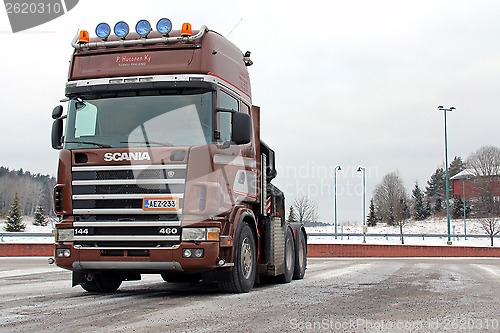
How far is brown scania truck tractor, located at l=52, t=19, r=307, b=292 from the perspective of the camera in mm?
8719

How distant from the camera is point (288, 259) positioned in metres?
12.9

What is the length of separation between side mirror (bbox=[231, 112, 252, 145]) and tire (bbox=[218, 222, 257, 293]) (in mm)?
1401

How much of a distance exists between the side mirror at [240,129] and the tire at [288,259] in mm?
4074

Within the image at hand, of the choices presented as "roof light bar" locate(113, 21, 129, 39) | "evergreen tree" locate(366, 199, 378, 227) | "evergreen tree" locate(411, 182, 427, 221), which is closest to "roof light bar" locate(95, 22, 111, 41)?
"roof light bar" locate(113, 21, 129, 39)

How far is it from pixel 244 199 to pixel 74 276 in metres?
2.97

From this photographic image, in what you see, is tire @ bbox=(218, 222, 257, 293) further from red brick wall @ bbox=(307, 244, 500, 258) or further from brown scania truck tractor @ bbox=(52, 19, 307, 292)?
red brick wall @ bbox=(307, 244, 500, 258)

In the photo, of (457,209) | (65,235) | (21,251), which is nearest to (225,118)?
(65,235)

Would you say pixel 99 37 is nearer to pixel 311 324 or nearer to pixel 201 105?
pixel 201 105

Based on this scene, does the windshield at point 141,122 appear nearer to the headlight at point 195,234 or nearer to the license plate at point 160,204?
the license plate at point 160,204

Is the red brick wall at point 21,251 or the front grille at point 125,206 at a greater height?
the front grille at point 125,206

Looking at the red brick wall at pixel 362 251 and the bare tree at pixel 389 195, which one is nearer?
the red brick wall at pixel 362 251

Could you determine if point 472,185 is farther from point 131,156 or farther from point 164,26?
point 131,156

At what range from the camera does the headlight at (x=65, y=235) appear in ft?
29.9

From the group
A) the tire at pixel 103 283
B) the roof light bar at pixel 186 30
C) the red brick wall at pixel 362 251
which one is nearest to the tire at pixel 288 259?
the tire at pixel 103 283
